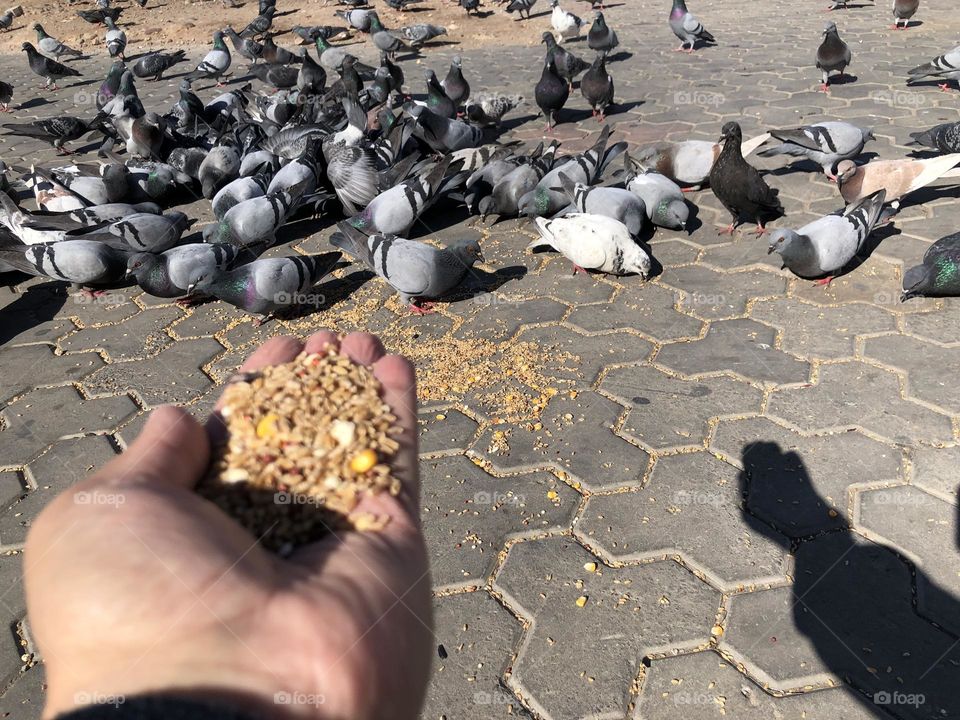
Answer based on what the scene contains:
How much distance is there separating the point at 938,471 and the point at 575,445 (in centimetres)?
174

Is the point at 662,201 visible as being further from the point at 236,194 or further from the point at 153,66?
the point at 153,66

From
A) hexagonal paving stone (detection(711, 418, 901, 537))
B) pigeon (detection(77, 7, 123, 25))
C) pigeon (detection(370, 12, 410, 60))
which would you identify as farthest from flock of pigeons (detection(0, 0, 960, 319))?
pigeon (detection(77, 7, 123, 25))

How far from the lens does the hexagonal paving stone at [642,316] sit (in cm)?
443

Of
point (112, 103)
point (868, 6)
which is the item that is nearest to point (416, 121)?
point (112, 103)

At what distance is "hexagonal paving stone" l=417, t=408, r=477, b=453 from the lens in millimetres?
3590

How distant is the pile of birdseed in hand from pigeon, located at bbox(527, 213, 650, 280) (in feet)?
10.1

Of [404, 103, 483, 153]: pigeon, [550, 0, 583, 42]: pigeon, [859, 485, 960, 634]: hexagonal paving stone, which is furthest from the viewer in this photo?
[550, 0, 583, 42]: pigeon

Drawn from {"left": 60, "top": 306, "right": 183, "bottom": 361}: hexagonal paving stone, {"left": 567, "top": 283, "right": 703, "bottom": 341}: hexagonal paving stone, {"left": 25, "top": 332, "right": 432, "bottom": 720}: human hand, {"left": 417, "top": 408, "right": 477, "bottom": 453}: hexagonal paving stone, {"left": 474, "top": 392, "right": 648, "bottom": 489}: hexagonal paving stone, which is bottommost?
{"left": 60, "top": 306, "right": 183, "bottom": 361}: hexagonal paving stone

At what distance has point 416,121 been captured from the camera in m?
7.67

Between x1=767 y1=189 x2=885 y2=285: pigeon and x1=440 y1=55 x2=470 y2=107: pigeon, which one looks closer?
x1=767 y1=189 x2=885 y2=285: pigeon

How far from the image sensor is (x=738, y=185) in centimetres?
537

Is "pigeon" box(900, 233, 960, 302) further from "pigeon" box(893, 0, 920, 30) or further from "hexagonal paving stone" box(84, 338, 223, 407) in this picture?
"pigeon" box(893, 0, 920, 30)

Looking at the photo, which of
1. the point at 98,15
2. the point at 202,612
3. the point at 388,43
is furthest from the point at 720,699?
the point at 98,15

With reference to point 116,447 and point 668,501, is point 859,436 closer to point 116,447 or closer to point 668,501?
point 668,501
